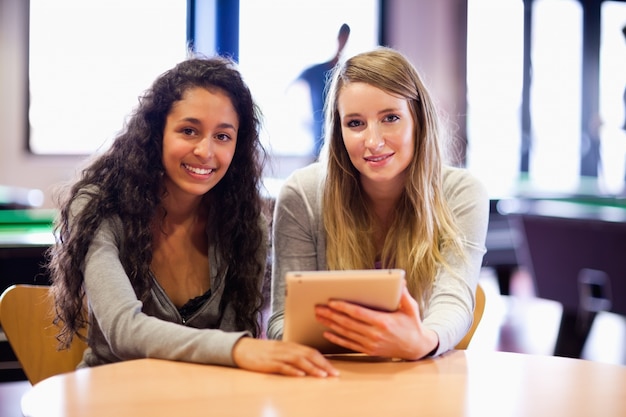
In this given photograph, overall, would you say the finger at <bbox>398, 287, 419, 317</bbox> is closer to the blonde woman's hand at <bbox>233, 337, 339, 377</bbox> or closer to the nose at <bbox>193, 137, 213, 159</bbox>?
the blonde woman's hand at <bbox>233, 337, 339, 377</bbox>

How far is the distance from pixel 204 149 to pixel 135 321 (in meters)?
0.47

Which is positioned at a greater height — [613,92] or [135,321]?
[613,92]

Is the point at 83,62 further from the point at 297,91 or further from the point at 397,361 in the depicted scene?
the point at 397,361

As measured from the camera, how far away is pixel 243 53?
745cm

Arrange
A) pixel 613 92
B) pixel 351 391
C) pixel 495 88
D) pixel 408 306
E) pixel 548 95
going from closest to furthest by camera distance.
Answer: pixel 351 391
pixel 408 306
pixel 495 88
pixel 548 95
pixel 613 92

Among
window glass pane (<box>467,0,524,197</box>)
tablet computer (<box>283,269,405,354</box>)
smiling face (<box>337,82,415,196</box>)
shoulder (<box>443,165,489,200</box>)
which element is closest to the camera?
tablet computer (<box>283,269,405,354</box>)

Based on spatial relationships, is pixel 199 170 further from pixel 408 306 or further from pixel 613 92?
pixel 613 92

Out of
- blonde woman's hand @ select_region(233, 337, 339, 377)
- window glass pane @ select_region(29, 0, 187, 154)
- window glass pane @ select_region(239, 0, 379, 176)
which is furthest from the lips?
window glass pane @ select_region(239, 0, 379, 176)

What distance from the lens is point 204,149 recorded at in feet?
6.72

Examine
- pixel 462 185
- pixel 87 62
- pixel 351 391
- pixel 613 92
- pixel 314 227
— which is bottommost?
pixel 351 391

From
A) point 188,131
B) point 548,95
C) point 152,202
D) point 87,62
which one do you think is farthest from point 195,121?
point 548,95

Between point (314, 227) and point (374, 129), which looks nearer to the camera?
point (374, 129)

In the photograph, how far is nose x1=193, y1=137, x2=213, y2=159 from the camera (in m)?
2.05

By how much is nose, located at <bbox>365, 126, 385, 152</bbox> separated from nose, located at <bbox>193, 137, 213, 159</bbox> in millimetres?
379
